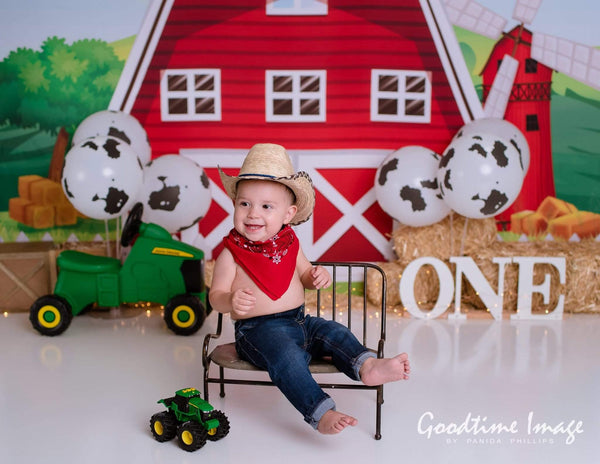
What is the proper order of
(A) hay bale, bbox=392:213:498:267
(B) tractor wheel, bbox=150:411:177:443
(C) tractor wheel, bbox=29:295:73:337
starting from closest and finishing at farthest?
(B) tractor wheel, bbox=150:411:177:443 < (C) tractor wheel, bbox=29:295:73:337 < (A) hay bale, bbox=392:213:498:267

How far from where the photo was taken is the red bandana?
2.41m

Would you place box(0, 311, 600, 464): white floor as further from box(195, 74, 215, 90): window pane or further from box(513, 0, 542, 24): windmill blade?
box(513, 0, 542, 24): windmill blade

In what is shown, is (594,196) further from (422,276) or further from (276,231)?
(276,231)

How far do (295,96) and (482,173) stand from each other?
5.43 feet

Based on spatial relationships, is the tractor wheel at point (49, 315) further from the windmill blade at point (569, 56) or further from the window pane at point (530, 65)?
the windmill blade at point (569, 56)

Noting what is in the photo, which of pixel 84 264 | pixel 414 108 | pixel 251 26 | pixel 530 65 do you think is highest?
pixel 251 26

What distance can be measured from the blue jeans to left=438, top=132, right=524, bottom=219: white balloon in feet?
5.51

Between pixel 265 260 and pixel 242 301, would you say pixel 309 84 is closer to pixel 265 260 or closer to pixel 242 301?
pixel 265 260

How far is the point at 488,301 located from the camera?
13.5ft

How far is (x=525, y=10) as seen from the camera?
462cm

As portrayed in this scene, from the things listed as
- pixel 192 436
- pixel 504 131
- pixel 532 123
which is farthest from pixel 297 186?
pixel 532 123

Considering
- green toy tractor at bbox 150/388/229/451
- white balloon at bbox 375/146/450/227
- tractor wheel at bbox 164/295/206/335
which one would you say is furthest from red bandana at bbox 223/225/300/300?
white balloon at bbox 375/146/450/227

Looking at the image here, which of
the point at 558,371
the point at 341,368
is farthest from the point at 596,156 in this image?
the point at 341,368

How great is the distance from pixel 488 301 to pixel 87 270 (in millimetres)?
2677
